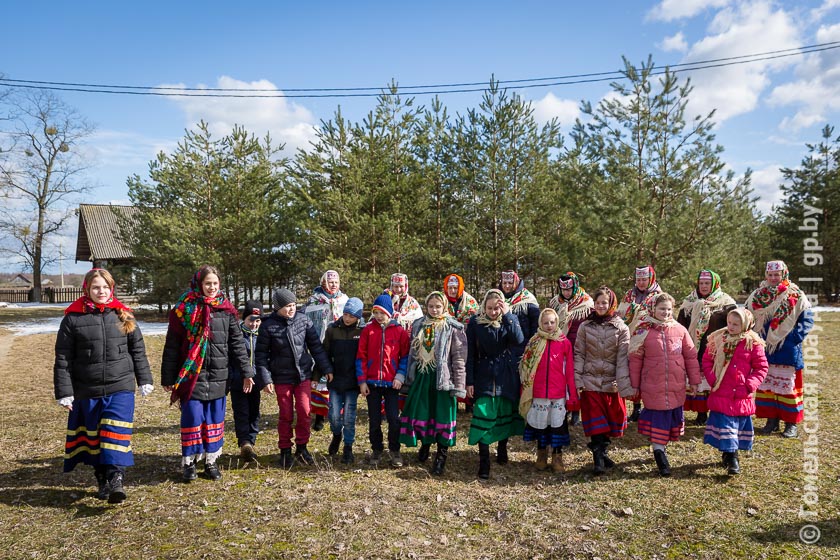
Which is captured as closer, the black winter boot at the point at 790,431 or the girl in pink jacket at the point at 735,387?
the girl in pink jacket at the point at 735,387

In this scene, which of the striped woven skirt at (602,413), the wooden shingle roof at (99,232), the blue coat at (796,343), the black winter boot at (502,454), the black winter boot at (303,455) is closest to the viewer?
the striped woven skirt at (602,413)

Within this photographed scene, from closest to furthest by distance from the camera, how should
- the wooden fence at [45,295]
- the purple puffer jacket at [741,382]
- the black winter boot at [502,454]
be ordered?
the purple puffer jacket at [741,382]
the black winter boot at [502,454]
the wooden fence at [45,295]

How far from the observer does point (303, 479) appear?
5.02 m

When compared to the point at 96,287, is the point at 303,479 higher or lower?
lower

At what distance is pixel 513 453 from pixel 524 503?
139cm

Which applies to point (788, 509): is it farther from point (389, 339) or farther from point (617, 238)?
point (617, 238)

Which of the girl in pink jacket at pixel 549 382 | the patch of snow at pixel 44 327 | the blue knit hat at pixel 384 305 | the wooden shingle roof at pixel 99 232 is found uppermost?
the wooden shingle roof at pixel 99 232

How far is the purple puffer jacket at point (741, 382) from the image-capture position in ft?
16.3

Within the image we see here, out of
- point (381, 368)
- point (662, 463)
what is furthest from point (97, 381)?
point (662, 463)

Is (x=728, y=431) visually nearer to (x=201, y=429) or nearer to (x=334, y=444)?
(x=334, y=444)

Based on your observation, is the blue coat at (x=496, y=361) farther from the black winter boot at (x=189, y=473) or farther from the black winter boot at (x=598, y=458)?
the black winter boot at (x=189, y=473)

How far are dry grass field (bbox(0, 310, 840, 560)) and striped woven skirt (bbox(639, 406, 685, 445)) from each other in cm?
39

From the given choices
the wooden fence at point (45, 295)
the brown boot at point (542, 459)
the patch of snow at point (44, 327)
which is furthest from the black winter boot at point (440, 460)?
the wooden fence at point (45, 295)

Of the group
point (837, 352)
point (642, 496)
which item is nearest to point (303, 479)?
point (642, 496)
